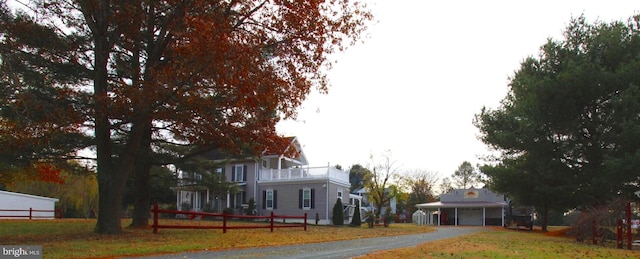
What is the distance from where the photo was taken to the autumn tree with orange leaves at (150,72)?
50.8 ft

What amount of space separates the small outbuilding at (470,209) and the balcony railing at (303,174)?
1591 cm

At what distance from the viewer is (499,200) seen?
52156 millimetres

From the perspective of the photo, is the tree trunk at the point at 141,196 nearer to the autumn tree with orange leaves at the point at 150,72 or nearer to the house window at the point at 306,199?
the autumn tree with orange leaves at the point at 150,72

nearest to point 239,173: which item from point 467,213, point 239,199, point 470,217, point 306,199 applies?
point 239,199

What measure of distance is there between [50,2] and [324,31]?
347 inches

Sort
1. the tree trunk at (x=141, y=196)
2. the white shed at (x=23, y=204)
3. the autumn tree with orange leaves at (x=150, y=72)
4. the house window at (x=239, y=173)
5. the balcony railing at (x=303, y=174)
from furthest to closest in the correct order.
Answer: the house window at (x=239, y=173)
the balcony railing at (x=303, y=174)
the white shed at (x=23, y=204)
the tree trunk at (x=141, y=196)
the autumn tree with orange leaves at (x=150, y=72)

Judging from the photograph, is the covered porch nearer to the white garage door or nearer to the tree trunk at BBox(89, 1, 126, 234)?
the white garage door

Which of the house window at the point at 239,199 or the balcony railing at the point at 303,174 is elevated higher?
the balcony railing at the point at 303,174

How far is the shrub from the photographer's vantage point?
124ft

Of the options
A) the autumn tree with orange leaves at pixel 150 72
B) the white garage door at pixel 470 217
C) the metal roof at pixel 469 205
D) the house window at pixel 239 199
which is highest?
the autumn tree with orange leaves at pixel 150 72

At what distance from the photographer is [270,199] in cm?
4188

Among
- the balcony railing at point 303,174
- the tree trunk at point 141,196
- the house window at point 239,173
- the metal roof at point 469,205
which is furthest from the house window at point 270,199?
the metal roof at point 469,205

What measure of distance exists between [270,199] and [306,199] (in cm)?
338

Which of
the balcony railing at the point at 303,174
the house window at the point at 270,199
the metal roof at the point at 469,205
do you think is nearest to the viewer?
the balcony railing at the point at 303,174
